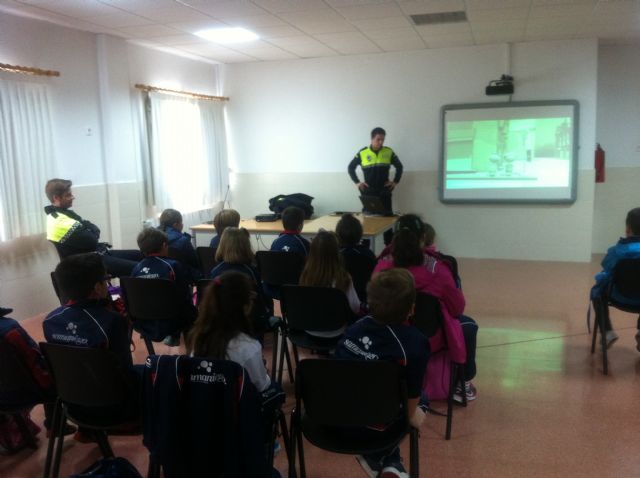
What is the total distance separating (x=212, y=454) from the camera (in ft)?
6.20

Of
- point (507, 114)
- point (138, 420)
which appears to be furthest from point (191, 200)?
point (138, 420)

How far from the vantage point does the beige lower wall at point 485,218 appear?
6812 mm

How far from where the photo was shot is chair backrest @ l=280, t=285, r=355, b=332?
2.85 meters

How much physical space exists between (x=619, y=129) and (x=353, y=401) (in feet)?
21.4

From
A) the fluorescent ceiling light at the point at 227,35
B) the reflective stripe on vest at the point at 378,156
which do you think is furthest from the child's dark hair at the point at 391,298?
the reflective stripe on vest at the point at 378,156

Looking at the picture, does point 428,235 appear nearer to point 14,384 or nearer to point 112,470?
point 112,470

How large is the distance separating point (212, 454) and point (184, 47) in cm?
561

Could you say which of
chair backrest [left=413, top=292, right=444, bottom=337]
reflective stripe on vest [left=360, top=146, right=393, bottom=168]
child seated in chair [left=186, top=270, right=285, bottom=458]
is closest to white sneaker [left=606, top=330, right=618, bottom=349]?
chair backrest [left=413, top=292, right=444, bottom=337]

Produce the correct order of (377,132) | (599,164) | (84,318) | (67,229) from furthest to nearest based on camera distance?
(599,164), (377,132), (67,229), (84,318)

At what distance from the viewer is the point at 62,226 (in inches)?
170

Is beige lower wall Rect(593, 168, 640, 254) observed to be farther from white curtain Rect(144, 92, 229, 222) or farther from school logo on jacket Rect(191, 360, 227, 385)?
school logo on jacket Rect(191, 360, 227, 385)

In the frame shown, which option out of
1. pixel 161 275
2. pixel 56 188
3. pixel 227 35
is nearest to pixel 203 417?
pixel 161 275

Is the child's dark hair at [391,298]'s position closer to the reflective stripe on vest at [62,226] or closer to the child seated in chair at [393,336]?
the child seated in chair at [393,336]

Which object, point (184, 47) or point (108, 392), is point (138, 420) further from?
point (184, 47)
